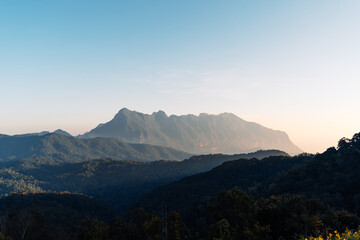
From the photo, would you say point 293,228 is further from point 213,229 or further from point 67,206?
point 67,206

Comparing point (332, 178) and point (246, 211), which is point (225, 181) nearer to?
point (332, 178)

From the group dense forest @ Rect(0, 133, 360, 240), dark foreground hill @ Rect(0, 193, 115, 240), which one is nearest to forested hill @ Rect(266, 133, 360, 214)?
dense forest @ Rect(0, 133, 360, 240)

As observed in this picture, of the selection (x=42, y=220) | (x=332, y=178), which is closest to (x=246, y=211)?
(x=42, y=220)

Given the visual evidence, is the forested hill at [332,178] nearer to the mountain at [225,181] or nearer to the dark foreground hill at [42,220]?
the mountain at [225,181]

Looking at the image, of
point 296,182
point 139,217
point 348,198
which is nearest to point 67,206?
point 139,217

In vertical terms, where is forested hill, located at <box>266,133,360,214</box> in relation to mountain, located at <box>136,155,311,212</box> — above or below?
above

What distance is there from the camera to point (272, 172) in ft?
545

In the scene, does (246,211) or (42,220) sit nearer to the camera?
(246,211)

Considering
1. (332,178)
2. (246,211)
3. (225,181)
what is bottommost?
(225,181)

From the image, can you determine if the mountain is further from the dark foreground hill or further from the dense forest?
the dark foreground hill

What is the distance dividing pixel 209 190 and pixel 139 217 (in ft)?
367

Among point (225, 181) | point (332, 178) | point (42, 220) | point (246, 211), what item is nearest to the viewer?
point (246, 211)

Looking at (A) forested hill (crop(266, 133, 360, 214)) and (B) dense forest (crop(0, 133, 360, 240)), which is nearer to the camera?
(B) dense forest (crop(0, 133, 360, 240))

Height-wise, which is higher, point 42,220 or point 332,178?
point 332,178
